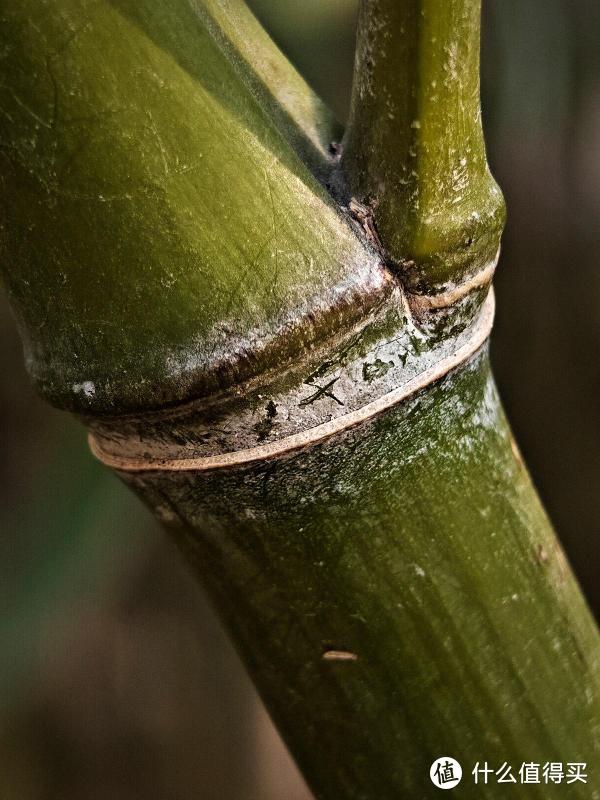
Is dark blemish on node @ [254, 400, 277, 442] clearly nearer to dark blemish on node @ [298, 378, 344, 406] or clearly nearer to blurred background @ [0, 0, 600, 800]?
dark blemish on node @ [298, 378, 344, 406]

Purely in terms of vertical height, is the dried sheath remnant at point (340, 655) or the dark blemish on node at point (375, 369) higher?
the dark blemish on node at point (375, 369)

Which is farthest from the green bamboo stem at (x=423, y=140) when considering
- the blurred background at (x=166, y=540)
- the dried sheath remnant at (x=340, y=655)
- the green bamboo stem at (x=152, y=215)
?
the blurred background at (x=166, y=540)

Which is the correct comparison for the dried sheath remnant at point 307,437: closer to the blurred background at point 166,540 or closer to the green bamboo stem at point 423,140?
the green bamboo stem at point 423,140

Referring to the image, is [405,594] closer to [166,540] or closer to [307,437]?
[307,437]

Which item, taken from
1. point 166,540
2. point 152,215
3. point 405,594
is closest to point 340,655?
point 405,594

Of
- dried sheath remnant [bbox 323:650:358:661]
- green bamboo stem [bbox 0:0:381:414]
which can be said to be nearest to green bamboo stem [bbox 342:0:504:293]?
green bamboo stem [bbox 0:0:381:414]

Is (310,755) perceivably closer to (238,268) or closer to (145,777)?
(238,268)

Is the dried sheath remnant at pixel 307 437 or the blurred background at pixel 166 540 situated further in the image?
the blurred background at pixel 166 540

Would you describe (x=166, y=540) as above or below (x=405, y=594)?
below
